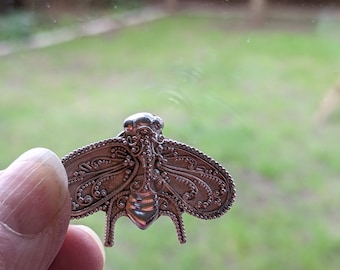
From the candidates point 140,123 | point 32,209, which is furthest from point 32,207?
point 140,123

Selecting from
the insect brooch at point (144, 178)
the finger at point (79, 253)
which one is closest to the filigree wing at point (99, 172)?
the insect brooch at point (144, 178)

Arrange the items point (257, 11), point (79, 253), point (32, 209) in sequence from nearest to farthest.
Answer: point (32, 209) < point (79, 253) < point (257, 11)

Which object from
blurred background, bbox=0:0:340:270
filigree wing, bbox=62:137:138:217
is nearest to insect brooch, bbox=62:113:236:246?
filigree wing, bbox=62:137:138:217

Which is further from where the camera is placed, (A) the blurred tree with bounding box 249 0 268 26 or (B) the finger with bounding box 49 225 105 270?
(A) the blurred tree with bounding box 249 0 268 26

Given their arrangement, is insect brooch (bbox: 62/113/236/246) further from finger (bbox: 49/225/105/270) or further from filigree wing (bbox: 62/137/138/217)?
finger (bbox: 49/225/105/270)

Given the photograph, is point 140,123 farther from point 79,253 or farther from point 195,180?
point 79,253

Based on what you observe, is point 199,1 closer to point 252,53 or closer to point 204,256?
point 252,53
